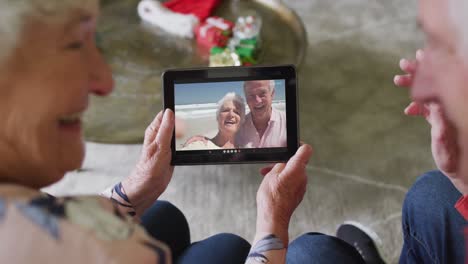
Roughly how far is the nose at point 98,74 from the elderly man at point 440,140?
33 cm

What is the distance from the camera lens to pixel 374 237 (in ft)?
4.49

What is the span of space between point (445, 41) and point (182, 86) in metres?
0.60

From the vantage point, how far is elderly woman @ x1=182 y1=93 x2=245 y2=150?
1.05 metres

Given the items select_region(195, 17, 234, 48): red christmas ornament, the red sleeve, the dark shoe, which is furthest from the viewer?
select_region(195, 17, 234, 48): red christmas ornament

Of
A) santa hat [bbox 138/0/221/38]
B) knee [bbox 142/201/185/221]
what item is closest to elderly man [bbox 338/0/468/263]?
knee [bbox 142/201/185/221]

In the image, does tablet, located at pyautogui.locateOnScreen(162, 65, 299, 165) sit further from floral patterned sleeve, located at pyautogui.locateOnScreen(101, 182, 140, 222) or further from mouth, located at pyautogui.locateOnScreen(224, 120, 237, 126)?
floral patterned sleeve, located at pyautogui.locateOnScreen(101, 182, 140, 222)

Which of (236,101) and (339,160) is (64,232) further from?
(339,160)

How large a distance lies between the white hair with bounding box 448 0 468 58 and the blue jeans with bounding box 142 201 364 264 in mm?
540

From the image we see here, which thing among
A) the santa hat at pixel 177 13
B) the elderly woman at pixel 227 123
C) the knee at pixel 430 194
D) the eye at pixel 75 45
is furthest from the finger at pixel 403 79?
the santa hat at pixel 177 13

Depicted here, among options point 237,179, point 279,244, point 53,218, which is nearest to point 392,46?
point 237,179

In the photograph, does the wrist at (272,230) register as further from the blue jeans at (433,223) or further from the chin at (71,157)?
the chin at (71,157)

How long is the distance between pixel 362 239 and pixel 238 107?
52cm

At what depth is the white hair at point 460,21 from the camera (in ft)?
1.61

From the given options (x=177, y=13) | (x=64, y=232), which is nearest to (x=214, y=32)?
(x=177, y=13)
